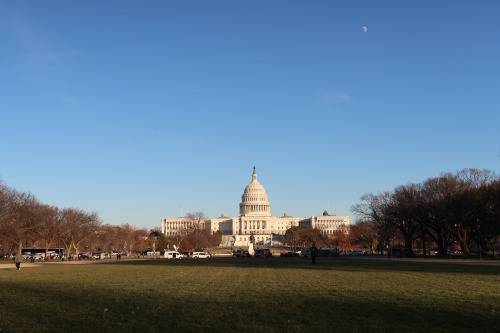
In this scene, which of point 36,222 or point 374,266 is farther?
point 36,222

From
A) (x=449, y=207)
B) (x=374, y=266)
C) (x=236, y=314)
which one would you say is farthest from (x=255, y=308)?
(x=449, y=207)

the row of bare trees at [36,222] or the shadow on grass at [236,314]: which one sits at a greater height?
the row of bare trees at [36,222]

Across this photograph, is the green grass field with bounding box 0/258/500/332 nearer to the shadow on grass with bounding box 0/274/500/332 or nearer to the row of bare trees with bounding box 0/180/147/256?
the shadow on grass with bounding box 0/274/500/332

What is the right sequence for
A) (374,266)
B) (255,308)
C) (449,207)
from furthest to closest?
(449,207) → (374,266) → (255,308)

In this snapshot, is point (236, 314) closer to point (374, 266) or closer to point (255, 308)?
point (255, 308)

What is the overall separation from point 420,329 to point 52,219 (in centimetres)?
7832

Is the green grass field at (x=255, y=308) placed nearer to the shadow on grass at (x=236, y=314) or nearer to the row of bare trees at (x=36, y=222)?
the shadow on grass at (x=236, y=314)

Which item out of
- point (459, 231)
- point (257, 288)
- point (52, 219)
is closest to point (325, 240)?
Result: point (459, 231)

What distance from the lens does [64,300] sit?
16156 millimetres

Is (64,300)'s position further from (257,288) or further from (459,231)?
(459,231)

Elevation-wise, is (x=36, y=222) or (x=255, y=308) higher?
(x=36, y=222)

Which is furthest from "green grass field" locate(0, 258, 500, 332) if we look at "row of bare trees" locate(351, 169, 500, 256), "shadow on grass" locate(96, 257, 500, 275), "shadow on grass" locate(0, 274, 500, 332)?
"row of bare trees" locate(351, 169, 500, 256)

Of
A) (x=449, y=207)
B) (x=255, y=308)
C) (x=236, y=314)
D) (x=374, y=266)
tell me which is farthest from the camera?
(x=449, y=207)

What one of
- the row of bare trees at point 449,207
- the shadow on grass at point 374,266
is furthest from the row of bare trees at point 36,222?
the row of bare trees at point 449,207
